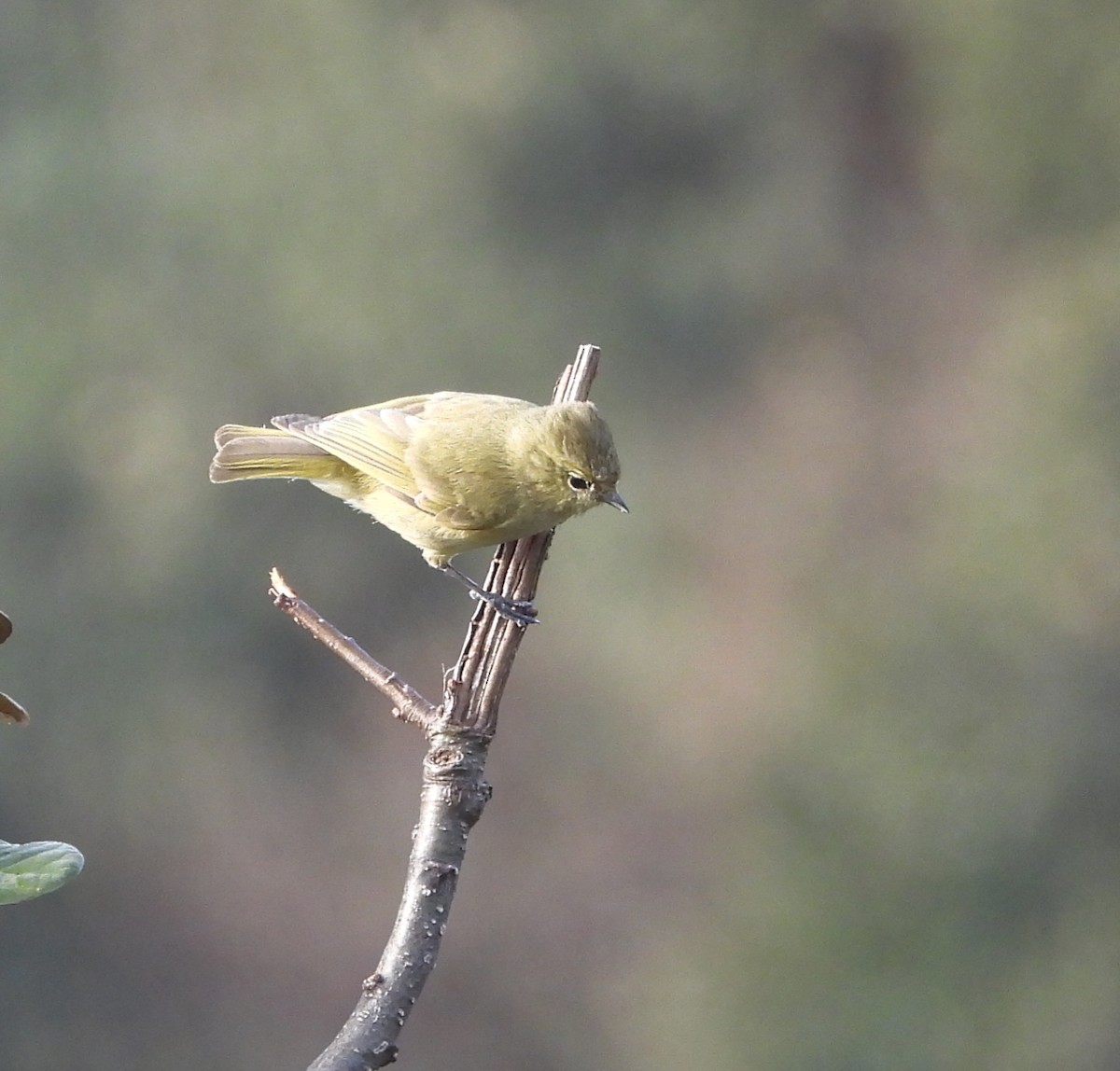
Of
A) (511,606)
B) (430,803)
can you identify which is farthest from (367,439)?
(430,803)

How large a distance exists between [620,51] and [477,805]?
4493 millimetres

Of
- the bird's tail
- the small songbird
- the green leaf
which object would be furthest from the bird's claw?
the bird's tail

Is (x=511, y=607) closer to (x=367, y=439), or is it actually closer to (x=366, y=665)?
(x=366, y=665)

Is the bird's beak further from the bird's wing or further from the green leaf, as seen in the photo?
the green leaf

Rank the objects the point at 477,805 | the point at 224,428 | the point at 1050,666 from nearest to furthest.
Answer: the point at 477,805, the point at 224,428, the point at 1050,666

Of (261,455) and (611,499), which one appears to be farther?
(261,455)

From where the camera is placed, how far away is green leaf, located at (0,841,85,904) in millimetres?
646

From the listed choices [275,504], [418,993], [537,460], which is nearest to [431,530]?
[537,460]

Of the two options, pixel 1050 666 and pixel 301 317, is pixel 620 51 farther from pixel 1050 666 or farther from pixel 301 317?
pixel 1050 666

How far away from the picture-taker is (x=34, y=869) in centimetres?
66

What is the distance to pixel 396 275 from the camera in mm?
4980

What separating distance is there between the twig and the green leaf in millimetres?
201

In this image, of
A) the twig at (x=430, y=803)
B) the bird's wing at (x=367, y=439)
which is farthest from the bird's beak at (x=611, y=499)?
the twig at (x=430, y=803)

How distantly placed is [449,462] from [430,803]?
3.16ft
